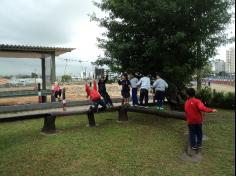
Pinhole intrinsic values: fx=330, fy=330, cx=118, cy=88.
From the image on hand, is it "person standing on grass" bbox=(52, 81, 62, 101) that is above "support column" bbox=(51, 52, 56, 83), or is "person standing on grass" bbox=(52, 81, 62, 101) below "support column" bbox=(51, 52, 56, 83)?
below

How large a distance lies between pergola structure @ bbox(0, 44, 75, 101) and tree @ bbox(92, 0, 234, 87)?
6048 mm

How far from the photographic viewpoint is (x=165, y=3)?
11.3 m

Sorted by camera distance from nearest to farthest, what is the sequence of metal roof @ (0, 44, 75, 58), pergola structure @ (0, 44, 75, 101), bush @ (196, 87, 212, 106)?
metal roof @ (0, 44, 75, 58) < pergola structure @ (0, 44, 75, 101) < bush @ (196, 87, 212, 106)

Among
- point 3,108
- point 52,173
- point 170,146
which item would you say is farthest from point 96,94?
point 3,108

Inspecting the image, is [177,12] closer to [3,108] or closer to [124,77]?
[124,77]

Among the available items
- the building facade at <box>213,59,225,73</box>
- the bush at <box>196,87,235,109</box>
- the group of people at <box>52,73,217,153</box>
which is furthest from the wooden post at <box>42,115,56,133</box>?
the bush at <box>196,87,235,109</box>

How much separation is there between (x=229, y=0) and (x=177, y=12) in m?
1.91

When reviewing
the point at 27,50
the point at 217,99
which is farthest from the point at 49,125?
the point at 217,99

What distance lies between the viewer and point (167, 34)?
40.1 feet

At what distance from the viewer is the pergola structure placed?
1755cm

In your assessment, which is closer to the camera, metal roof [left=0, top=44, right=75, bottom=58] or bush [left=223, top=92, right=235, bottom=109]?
bush [left=223, top=92, right=235, bottom=109]

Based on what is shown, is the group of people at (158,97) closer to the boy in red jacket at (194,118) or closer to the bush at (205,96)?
the boy in red jacket at (194,118)

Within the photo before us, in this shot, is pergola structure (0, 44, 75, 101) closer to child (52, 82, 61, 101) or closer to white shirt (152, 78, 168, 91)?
child (52, 82, 61, 101)

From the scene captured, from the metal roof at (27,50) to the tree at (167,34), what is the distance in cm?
597
